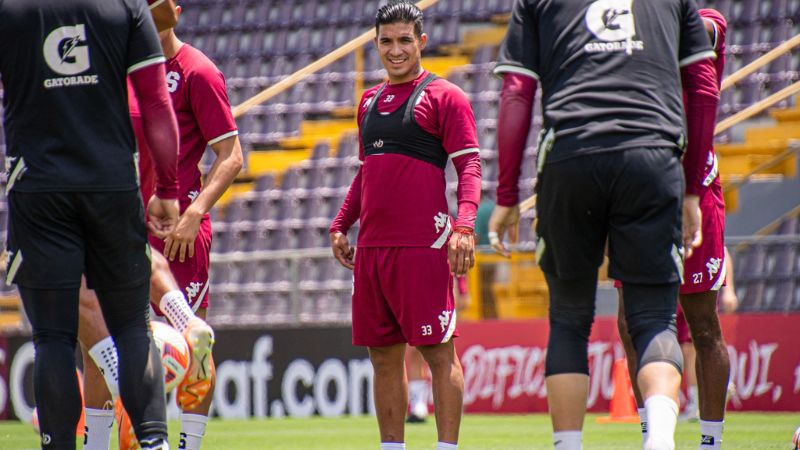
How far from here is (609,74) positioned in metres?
4.29

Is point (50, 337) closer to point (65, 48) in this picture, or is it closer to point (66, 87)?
point (66, 87)

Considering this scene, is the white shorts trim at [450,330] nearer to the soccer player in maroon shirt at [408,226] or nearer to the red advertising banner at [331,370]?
the soccer player in maroon shirt at [408,226]

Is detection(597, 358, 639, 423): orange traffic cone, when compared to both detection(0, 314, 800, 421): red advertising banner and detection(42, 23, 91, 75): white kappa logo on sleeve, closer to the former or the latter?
detection(0, 314, 800, 421): red advertising banner

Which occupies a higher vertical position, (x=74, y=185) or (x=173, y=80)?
(x=173, y=80)

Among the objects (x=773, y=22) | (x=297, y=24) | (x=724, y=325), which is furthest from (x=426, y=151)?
(x=297, y=24)

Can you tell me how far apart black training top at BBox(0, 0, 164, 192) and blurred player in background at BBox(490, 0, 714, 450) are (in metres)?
1.34

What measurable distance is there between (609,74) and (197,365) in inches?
76.0

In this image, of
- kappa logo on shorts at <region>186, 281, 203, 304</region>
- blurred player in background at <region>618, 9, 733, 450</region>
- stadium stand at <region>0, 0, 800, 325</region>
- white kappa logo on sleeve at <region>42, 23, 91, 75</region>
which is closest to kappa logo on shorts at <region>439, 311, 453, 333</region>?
blurred player in background at <region>618, 9, 733, 450</region>

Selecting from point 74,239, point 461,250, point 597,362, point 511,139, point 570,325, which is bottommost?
point 597,362

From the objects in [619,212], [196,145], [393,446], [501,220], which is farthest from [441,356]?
[619,212]

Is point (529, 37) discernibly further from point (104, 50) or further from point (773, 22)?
point (773, 22)

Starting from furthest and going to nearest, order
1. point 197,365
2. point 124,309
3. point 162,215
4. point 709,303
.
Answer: point 709,303, point 197,365, point 162,215, point 124,309

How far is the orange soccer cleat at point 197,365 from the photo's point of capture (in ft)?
16.0

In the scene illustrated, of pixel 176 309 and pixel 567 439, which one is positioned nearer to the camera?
pixel 567 439
